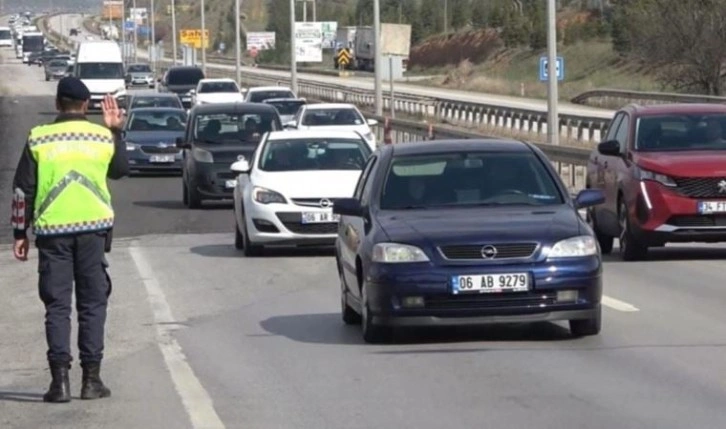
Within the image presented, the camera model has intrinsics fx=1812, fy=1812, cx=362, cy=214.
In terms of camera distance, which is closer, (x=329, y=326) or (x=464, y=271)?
(x=464, y=271)

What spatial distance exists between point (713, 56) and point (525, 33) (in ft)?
156

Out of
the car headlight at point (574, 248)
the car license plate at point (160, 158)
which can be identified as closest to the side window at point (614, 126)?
the car headlight at point (574, 248)

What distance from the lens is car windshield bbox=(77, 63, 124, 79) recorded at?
7494 centimetres

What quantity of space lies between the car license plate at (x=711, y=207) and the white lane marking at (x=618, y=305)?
3.20 meters

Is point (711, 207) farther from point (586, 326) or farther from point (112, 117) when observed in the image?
point (112, 117)

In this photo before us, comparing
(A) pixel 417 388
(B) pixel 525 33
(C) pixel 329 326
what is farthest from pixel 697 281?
(B) pixel 525 33

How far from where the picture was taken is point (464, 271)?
482 inches

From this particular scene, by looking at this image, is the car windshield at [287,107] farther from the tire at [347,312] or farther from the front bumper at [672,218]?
the tire at [347,312]

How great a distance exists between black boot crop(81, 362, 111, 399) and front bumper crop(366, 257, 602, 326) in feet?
8.16

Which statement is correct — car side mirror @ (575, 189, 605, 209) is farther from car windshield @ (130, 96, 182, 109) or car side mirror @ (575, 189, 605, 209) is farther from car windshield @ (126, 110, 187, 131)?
car windshield @ (130, 96, 182, 109)

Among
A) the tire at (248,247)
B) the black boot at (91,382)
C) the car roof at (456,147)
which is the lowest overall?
the tire at (248,247)

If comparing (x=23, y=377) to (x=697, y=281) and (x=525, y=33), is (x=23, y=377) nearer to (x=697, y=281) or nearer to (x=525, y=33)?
(x=697, y=281)

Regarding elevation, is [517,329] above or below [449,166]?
below

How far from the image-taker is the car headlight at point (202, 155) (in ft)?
96.4
